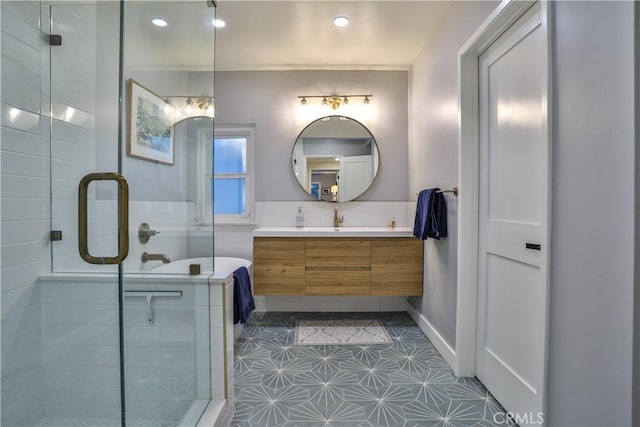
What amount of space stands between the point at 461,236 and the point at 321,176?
4.90 ft

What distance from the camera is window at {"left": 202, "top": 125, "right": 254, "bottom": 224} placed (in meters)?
2.92

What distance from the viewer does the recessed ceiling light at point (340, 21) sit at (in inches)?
82.6

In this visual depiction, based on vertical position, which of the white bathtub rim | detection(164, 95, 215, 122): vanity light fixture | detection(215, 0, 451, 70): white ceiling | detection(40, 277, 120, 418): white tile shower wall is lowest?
detection(40, 277, 120, 418): white tile shower wall

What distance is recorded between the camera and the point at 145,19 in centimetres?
161

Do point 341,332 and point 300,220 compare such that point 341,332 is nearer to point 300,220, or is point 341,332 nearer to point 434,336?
point 434,336

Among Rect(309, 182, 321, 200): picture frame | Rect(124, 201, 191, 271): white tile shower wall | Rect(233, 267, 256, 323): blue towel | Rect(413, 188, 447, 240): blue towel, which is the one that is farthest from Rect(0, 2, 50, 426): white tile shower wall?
Rect(413, 188, 447, 240): blue towel

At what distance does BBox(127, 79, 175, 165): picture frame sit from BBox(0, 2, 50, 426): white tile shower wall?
0.38 metres

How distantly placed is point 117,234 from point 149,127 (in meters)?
0.66

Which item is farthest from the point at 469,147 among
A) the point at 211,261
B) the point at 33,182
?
the point at 33,182

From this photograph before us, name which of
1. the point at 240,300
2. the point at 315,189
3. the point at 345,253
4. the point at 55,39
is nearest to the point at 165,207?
the point at 240,300

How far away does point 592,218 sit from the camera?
2.89 ft

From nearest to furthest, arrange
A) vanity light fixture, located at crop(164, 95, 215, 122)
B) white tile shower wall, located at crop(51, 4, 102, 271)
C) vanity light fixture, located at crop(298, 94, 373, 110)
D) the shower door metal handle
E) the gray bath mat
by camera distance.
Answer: the shower door metal handle < white tile shower wall, located at crop(51, 4, 102, 271) < vanity light fixture, located at crop(164, 95, 215, 122) < the gray bath mat < vanity light fixture, located at crop(298, 94, 373, 110)

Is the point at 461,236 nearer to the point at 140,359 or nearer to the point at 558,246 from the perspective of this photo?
the point at 558,246

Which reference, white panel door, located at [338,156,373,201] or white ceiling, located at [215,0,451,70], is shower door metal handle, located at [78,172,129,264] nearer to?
white ceiling, located at [215,0,451,70]
